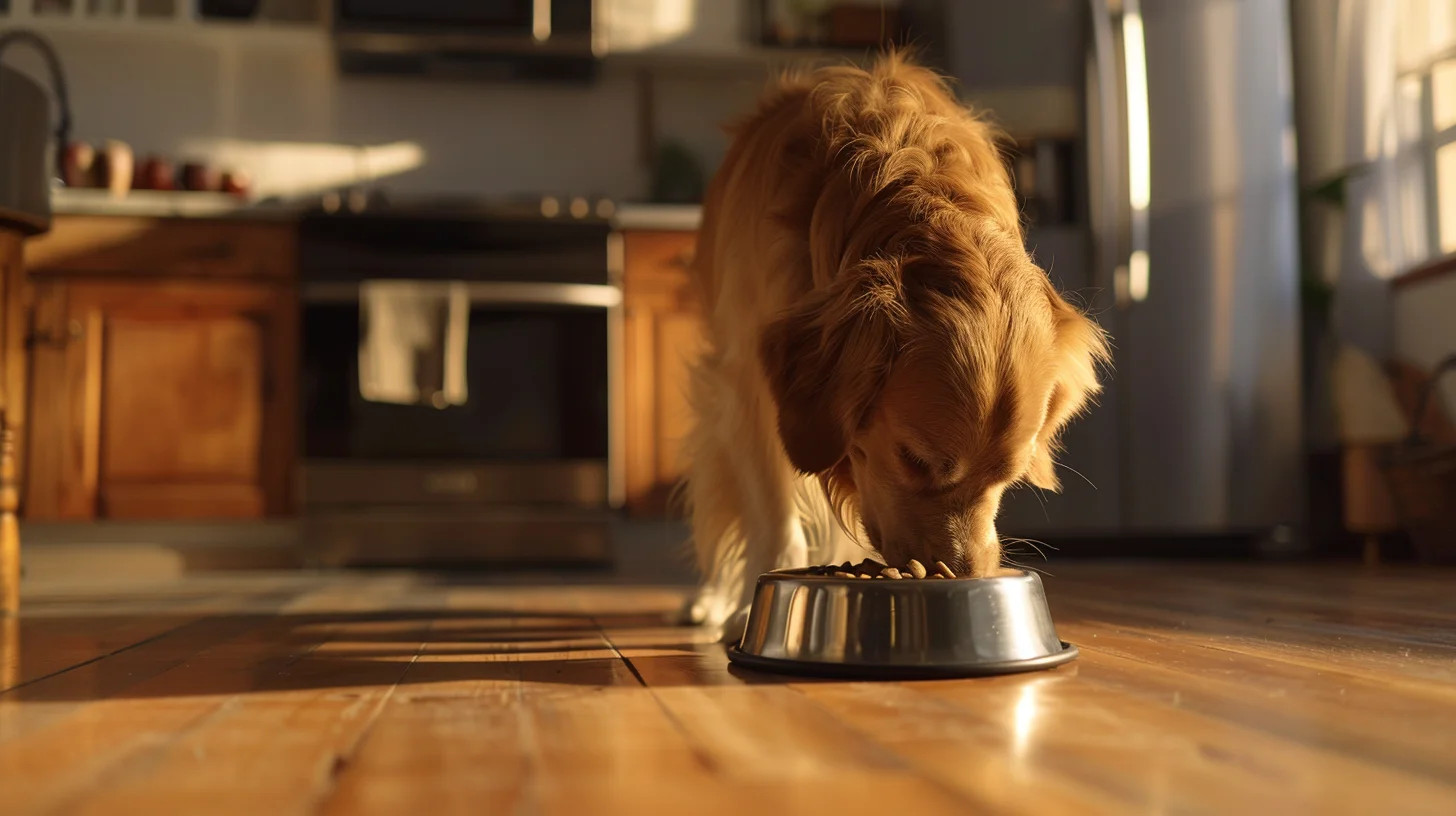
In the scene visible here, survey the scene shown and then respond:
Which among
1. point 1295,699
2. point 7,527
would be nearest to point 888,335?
point 1295,699

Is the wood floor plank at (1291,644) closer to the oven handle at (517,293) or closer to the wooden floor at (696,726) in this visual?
the wooden floor at (696,726)

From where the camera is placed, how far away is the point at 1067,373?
167 cm

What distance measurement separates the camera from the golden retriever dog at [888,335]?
1564mm

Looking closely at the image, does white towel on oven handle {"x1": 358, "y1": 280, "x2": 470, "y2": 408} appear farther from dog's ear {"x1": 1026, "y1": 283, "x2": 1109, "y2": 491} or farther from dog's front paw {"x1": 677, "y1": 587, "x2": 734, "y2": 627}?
dog's ear {"x1": 1026, "y1": 283, "x2": 1109, "y2": 491}

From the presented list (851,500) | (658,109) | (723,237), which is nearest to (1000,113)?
(658,109)

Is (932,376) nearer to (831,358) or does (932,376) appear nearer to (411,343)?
(831,358)

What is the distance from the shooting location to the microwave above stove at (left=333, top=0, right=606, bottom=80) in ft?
15.5

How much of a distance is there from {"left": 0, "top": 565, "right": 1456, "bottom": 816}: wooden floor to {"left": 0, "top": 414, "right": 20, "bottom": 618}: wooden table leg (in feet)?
2.10

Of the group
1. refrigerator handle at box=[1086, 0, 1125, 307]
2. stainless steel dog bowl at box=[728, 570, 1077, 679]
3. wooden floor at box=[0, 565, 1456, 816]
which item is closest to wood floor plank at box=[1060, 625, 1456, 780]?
wooden floor at box=[0, 565, 1456, 816]

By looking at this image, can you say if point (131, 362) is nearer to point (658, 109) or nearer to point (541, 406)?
point (541, 406)

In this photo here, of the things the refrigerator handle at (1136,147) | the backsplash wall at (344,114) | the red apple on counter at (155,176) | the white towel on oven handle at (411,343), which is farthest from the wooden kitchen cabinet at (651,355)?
the red apple on counter at (155,176)

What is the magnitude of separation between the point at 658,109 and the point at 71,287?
2.41 metres

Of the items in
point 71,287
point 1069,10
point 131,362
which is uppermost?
point 1069,10

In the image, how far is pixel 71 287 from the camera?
4.23 m
